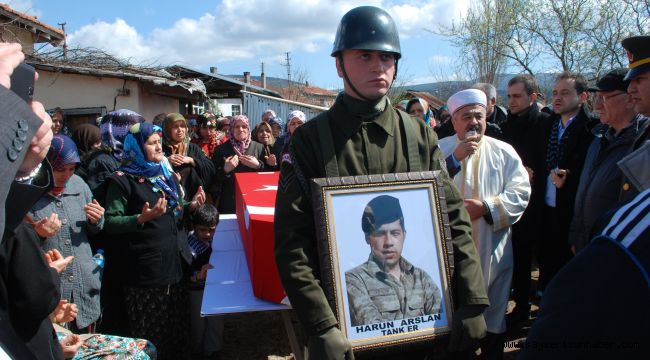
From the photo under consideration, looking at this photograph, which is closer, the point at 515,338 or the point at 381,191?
the point at 381,191

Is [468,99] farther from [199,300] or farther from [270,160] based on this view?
[270,160]

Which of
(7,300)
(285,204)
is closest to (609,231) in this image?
(285,204)

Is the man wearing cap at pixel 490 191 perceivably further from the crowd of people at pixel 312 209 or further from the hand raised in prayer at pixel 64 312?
the hand raised in prayer at pixel 64 312

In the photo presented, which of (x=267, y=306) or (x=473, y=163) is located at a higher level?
(x=473, y=163)

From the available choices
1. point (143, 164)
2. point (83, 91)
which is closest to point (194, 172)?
point (143, 164)

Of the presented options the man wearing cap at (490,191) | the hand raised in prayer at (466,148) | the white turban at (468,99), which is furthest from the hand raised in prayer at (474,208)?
the white turban at (468,99)

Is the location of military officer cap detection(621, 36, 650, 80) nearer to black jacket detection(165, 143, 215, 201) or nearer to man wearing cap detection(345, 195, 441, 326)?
man wearing cap detection(345, 195, 441, 326)

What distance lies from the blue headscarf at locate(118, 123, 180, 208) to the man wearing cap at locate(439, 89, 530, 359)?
2.09 meters

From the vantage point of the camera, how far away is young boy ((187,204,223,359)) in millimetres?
3906

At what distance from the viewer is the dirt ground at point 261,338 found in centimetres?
409

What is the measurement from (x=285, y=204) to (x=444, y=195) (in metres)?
0.69

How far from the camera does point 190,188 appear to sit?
4484mm

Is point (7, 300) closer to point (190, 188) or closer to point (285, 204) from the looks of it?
point (285, 204)

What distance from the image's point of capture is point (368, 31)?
1.93m
